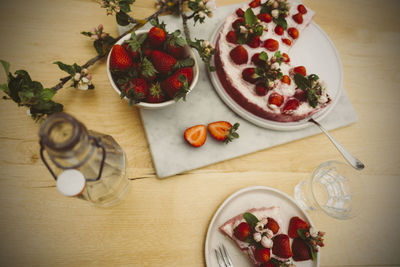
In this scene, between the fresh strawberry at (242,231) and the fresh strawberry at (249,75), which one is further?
the fresh strawberry at (249,75)

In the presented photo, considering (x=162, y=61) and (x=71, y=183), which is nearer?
(x=71, y=183)

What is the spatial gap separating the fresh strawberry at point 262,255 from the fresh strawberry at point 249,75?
0.56 m

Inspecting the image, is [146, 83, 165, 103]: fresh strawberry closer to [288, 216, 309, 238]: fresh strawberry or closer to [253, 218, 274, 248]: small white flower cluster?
[253, 218, 274, 248]: small white flower cluster

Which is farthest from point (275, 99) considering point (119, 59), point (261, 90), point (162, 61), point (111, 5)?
point (111, 5)

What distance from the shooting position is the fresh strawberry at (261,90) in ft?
2.86

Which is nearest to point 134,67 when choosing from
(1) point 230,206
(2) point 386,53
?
(1) point 230,206

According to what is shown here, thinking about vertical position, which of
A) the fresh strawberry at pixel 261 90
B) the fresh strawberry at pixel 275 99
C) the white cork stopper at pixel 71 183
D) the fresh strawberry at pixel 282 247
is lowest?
the fresh strawberry at pixel 282 247

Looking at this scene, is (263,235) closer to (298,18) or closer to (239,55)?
(239,55)

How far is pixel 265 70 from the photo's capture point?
878 mm

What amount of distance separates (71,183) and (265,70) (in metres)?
0.70

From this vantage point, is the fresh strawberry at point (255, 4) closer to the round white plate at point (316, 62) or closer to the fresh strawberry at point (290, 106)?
the round white plate at point (316, 62)

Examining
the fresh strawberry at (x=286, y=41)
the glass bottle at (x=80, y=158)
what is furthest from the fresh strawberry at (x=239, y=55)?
the glass bottle at (x=80, y=158)

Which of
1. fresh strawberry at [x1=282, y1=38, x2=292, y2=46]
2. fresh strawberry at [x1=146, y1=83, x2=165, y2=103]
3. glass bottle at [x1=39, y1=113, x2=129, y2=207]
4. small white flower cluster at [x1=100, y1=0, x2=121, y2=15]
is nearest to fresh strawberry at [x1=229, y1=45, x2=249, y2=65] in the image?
fresh strawberry at [x1=282, y1=38, x2=292, y2=46]

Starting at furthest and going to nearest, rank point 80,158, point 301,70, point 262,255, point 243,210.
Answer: point 301,70 < point 243,210 < point 262,255 < point 80,158
